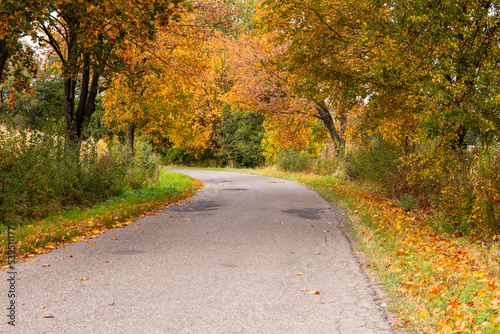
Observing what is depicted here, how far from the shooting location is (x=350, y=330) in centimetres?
405

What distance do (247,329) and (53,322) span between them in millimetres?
1910


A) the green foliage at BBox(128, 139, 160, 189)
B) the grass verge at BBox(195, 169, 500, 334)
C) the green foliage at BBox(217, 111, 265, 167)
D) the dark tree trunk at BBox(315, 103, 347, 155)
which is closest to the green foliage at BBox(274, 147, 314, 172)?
the dark tree trunk at BBox(315, 103, 347, 155)

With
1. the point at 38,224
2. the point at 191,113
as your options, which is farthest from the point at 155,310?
the point at 191,113

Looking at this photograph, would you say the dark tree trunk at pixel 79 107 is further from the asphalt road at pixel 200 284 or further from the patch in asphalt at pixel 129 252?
the patch in asphalt at pixel 129 252

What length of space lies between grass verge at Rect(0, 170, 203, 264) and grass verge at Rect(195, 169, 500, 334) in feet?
17.8

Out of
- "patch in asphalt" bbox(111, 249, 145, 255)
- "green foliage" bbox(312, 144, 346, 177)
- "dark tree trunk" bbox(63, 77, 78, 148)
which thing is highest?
"dark tree trunk" bbox(63, 77, 78, 148)

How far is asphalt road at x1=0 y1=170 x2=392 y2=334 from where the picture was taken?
163 inches

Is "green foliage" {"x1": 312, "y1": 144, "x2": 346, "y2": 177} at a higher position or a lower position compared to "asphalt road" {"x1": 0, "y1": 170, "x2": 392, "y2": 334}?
higher

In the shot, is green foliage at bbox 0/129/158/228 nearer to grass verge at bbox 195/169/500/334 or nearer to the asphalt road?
the asphalt road

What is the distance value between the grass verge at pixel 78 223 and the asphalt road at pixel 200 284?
15.5 inches

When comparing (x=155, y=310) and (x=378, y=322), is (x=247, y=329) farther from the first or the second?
(x=378, y=322)

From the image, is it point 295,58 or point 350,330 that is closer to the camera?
point 350,330

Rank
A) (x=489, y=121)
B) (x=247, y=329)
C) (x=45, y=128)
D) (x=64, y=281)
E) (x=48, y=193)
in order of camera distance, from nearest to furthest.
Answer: (x=247, y=329) → (x=64, y=281) → (x=489, y=121) → (x=48, y=193) → (x=45, y=128)

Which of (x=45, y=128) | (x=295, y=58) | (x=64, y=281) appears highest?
(x=295, y=58)
